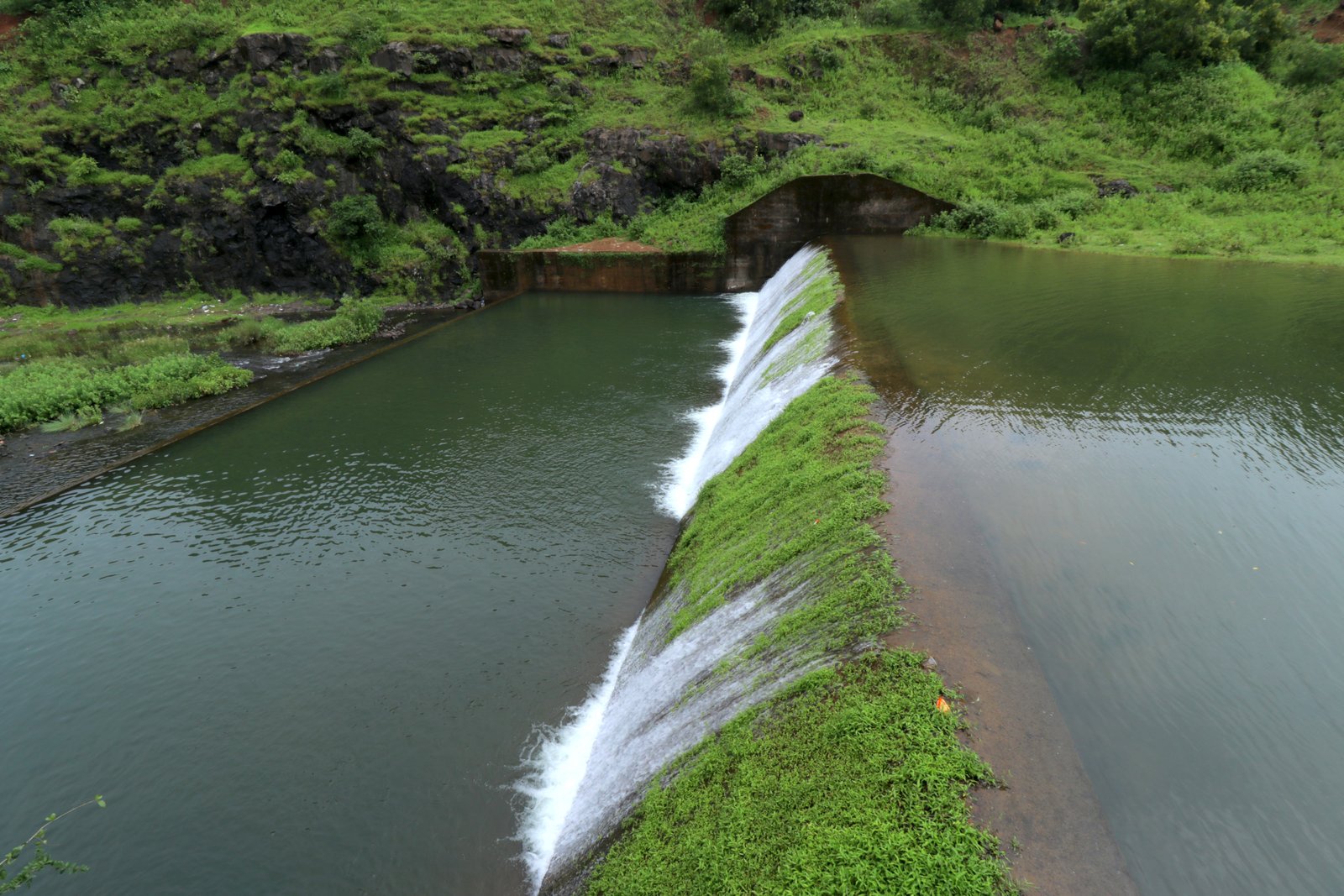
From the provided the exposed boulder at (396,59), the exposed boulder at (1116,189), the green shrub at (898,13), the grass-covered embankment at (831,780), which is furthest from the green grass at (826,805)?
the green shrub at (898,13)

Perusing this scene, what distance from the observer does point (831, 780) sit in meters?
3.76

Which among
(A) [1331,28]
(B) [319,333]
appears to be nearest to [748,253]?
(B) [319,333]

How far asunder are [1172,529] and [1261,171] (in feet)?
78.3

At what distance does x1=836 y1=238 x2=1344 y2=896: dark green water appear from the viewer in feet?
12.6

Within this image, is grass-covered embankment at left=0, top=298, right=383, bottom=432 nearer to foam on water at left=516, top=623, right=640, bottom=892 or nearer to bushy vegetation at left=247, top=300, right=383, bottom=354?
bushy vegetation at left=247, top=300, right=383, bottom=354

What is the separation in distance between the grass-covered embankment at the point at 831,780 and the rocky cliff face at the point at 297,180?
89.7 feet

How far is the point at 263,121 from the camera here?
2880 cm

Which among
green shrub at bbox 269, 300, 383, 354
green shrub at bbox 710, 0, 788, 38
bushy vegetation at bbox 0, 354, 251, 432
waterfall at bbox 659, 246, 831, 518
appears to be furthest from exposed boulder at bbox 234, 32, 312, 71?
waterfall at bbox 659, 246, 831, 518

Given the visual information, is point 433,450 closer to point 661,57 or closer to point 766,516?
point 766,516

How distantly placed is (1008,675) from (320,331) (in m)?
23.2

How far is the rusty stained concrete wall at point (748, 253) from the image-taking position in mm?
24484

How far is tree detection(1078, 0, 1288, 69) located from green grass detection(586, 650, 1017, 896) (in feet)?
120

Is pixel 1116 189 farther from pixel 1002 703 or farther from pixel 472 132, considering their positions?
pixel 472 132

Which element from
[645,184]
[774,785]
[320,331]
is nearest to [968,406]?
[774,785]
